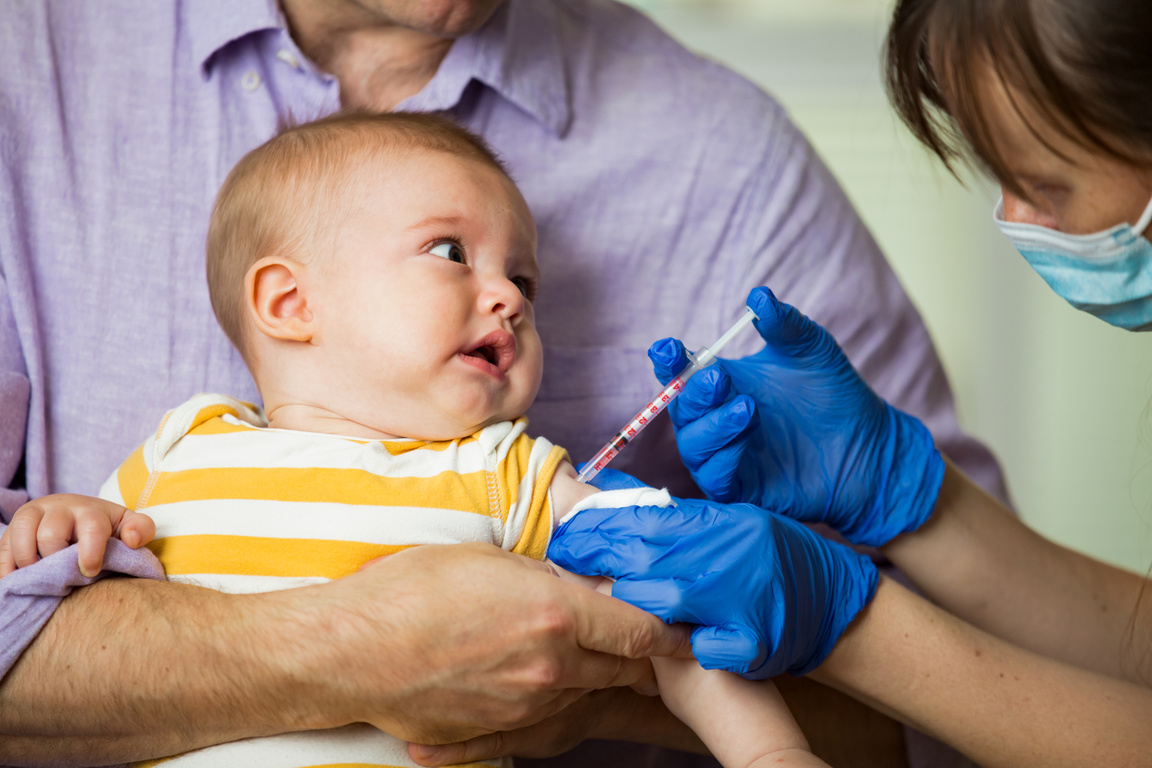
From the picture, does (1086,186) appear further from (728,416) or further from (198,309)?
(198,309)

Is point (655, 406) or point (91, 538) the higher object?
point (655, 406)

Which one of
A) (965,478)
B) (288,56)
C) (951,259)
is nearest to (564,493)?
(965,478)

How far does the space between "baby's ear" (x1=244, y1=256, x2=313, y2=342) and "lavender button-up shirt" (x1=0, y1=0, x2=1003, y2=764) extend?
251 millimetres

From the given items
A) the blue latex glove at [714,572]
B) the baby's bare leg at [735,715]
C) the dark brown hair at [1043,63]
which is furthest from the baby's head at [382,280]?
the dark brown hair at [1043,63]

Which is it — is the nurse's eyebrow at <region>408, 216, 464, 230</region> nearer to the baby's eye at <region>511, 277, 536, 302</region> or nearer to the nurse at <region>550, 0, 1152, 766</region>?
the baby's eye at <region>511, 277, 536, 302</region>

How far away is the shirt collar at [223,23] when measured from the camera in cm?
156

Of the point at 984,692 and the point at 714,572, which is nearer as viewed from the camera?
the point at 714,572

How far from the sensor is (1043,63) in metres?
1.05

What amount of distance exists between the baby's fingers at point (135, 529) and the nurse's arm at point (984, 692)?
985 mm

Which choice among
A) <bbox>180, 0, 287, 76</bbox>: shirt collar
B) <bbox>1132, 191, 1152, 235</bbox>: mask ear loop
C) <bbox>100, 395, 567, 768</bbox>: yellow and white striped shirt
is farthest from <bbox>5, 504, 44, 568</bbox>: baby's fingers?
<bbox>1132, 191, 1152, 235</bbox>: mask ear loop

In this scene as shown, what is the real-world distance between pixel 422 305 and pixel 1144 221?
93cm

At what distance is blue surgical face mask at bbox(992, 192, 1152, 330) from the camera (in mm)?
1167

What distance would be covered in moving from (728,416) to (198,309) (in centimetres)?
91

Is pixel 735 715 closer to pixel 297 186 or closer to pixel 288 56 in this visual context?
pixel 297 186
